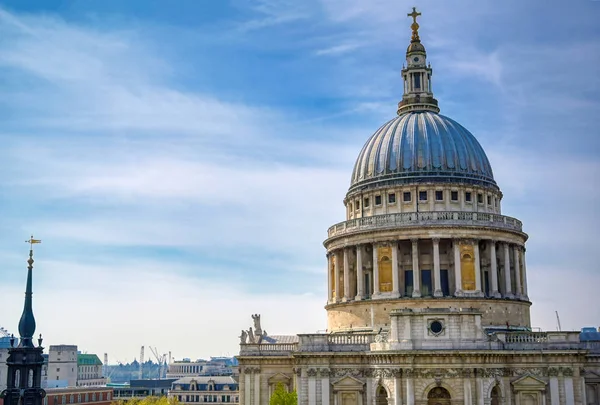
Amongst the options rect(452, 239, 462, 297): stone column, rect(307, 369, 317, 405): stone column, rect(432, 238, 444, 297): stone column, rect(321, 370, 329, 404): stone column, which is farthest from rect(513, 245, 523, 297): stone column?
rect(307, 369, 317, 405): stone column

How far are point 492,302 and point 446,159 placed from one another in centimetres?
1585

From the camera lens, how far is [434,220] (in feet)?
250

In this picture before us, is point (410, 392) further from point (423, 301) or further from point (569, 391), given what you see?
point (423, 301)

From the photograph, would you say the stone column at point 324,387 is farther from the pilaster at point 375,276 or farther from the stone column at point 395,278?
the stone column at point 395,278

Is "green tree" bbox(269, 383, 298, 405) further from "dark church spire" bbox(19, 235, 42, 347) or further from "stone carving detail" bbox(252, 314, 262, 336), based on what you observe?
"dark church spire" bbox(19, 235, 42, 347)

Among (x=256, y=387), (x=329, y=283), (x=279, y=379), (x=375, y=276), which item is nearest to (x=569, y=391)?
Answer: (x=375, y=276)

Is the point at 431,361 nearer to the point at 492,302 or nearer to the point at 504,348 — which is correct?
the point at 504,348

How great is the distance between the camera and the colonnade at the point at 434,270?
248ft

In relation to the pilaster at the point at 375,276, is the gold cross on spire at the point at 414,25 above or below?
above

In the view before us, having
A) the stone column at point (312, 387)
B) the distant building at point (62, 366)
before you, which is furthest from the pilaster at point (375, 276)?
the distant building at point (62, 366)

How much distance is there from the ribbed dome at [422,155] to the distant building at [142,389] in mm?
83797

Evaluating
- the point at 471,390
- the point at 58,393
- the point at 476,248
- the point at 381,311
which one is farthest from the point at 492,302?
the point at 58,393

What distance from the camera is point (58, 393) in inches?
4887

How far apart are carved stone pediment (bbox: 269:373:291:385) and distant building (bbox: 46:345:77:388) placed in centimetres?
10944
